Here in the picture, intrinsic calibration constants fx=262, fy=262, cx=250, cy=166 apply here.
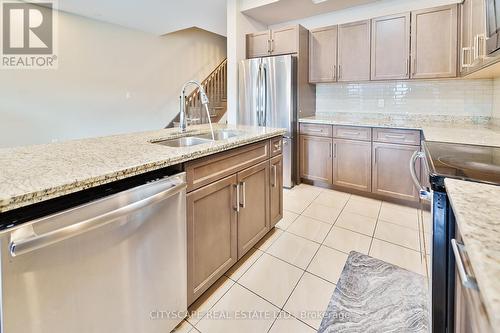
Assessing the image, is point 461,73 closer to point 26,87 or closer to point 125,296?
point 125,296

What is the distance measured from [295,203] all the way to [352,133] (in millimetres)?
1127

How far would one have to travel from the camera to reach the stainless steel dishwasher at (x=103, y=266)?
78 cm

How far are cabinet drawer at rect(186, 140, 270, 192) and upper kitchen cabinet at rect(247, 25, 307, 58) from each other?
218 centimetres

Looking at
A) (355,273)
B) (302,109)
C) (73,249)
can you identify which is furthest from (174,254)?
(302,109)

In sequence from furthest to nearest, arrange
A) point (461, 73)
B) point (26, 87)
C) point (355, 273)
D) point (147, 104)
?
1. point (147, 104)
2. point (26, 87)
3. point (461, 73)
4. point (355, 273)

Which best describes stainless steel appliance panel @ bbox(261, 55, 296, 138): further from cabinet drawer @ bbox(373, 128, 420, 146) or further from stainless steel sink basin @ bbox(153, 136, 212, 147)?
stainless steel sink basin @ bbox(153, 136, 212, 147)

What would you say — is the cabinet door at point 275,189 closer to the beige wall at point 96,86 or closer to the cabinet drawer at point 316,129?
the cabinet drawer at point 316,129

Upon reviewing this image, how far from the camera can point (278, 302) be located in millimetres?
1594

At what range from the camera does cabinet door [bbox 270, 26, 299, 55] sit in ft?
11.7

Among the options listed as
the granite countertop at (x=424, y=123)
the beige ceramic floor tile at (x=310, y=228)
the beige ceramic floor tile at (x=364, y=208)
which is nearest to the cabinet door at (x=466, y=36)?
the granite countertop at (x=424, y=123)

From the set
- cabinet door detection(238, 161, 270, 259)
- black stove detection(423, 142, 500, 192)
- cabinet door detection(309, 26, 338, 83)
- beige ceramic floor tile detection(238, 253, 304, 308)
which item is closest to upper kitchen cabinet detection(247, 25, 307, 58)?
cabinet door detection(309, 26, 338, 83)

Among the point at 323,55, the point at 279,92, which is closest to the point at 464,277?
the point at 279,92

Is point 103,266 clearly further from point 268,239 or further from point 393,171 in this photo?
point 393,171

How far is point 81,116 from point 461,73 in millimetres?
5647
